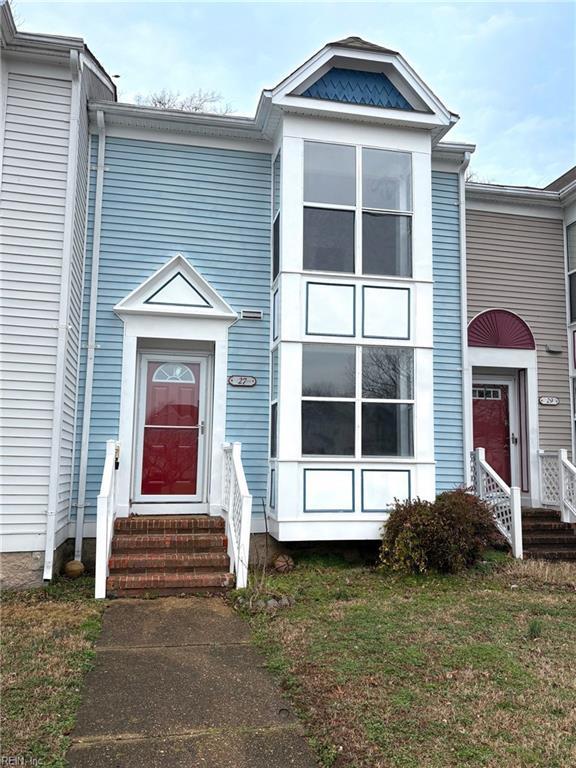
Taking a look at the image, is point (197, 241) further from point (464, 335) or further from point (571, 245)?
point (571, 245)

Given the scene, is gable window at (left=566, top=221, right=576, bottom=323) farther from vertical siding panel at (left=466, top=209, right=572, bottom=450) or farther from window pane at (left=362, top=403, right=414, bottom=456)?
window pane at (left=362, top=403, right=414, bottom=456)

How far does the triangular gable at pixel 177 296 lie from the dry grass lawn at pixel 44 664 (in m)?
3.34

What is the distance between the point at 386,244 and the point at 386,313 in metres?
0.90

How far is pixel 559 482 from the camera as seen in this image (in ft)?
27.7

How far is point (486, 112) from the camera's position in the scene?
57.5 ft

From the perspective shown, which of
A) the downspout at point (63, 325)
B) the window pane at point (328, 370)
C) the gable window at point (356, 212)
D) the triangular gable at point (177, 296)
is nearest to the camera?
the downspout at point (63, 325)

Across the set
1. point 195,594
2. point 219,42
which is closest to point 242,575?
point 195,594

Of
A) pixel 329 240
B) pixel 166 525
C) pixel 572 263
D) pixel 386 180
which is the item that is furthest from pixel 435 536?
pixel 572 263

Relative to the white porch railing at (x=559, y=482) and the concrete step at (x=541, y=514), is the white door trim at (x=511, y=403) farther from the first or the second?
the concrete step at (x=541, y=514)

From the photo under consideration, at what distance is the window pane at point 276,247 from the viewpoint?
744cm

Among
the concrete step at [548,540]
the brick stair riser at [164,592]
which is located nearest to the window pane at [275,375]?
the brick stair riser at [164,592]

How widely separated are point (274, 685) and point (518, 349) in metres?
7.21

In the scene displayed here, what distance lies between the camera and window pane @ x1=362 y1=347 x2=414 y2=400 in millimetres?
7008

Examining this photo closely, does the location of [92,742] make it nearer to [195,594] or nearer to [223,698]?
[223,698]
